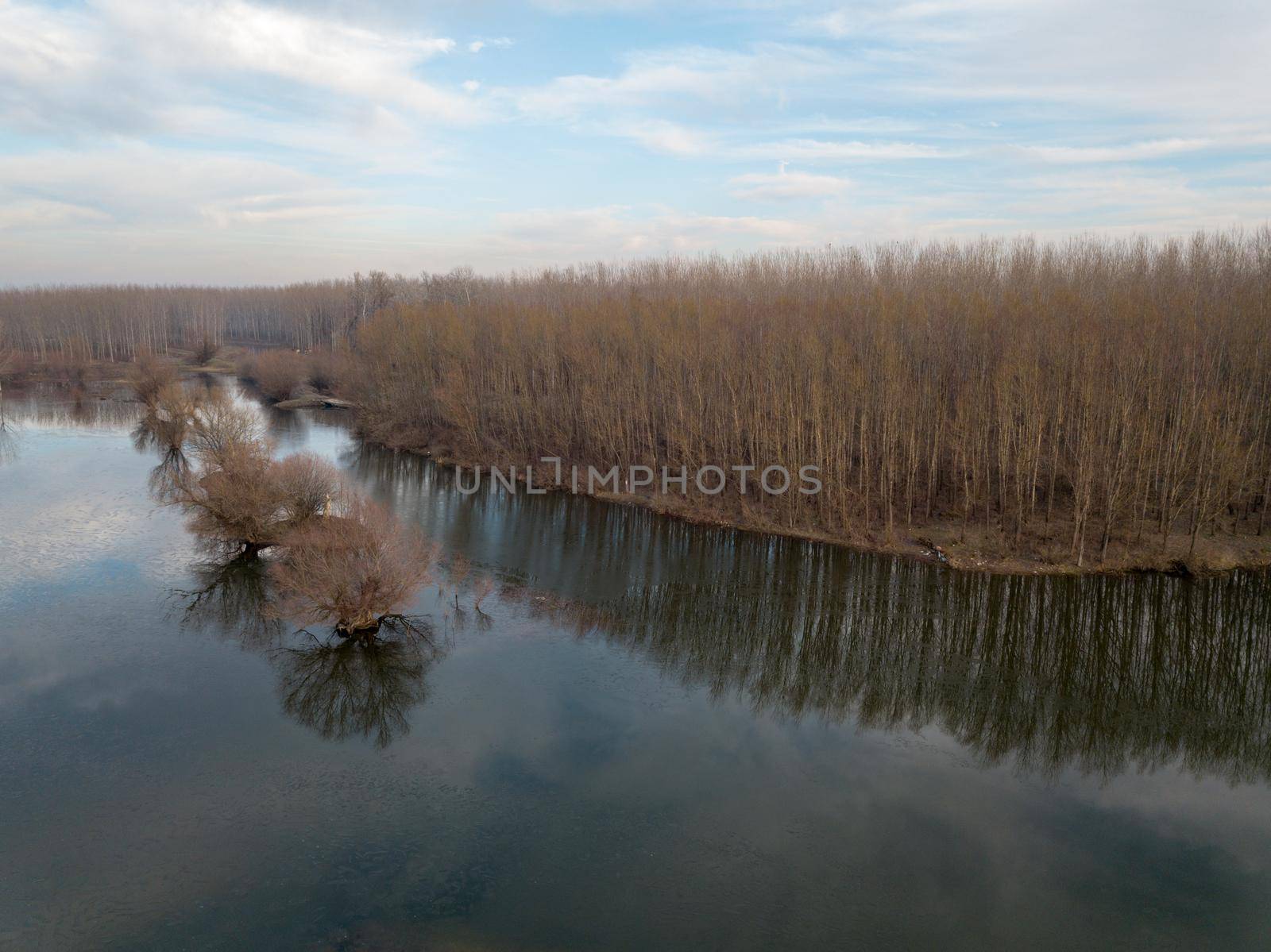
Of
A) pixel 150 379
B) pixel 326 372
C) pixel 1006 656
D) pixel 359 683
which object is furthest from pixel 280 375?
pixel 1006 656

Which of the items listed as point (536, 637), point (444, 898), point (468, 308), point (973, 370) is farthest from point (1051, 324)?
point (468, 308)

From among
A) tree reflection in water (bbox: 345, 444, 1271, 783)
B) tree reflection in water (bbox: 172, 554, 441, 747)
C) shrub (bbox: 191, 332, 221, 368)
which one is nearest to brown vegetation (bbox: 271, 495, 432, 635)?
tree reflection in water (bbox: 172, 554, 441, 747)

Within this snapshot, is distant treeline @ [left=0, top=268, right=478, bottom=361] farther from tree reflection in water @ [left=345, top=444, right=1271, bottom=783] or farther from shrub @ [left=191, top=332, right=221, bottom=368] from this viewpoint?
tree reflection in water @ [left=345, top=444, right=1271, bottom=783]

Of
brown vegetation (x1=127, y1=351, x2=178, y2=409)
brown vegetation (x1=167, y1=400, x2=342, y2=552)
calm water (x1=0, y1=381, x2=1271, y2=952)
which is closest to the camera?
calm water (x1=0, y1=381, x2=1271, y2=952)

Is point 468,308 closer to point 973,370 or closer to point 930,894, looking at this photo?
point 973,370

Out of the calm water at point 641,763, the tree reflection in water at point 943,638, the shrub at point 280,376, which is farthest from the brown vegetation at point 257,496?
the shrub at point 280,376

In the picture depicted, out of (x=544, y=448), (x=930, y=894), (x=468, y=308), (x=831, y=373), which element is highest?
(x=468, y=308)
